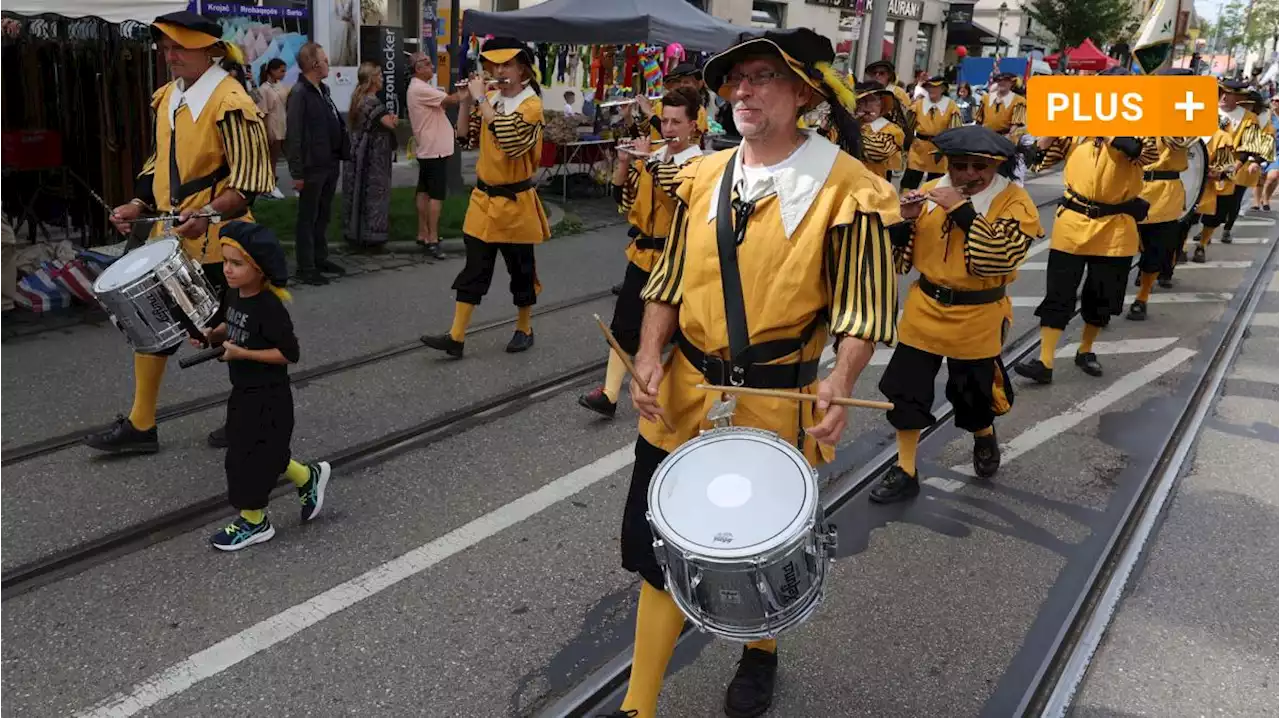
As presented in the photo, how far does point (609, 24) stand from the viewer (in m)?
13.5

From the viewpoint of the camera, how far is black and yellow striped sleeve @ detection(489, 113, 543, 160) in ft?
21.6

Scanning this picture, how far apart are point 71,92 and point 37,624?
20.0ft

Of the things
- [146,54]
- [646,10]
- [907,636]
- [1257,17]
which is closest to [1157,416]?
[907,636]

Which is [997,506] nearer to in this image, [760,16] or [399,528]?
[399,528]

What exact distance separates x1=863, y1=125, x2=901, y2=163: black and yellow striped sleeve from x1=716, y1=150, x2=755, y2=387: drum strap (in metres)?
7.76

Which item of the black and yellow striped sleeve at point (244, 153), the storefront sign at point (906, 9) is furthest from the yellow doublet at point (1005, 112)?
the storefront sign at point (906, 9)

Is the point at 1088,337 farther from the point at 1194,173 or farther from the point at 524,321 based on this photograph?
the point at 524,321

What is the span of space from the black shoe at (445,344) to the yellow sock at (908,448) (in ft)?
10.2

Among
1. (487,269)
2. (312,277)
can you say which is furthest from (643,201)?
(312,277)

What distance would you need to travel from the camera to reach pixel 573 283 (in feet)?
31.9

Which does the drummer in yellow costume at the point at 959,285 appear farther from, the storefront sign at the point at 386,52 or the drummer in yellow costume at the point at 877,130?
the storefront sign at the point at 386,52

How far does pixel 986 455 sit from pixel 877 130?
5749 millimetres

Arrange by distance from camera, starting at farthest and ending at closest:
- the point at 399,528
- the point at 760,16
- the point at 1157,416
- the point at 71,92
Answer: the point at 760,16
the point at 71,92
the point at 1157,416
the point at 399,528

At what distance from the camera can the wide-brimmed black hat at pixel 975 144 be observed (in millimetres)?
4676
